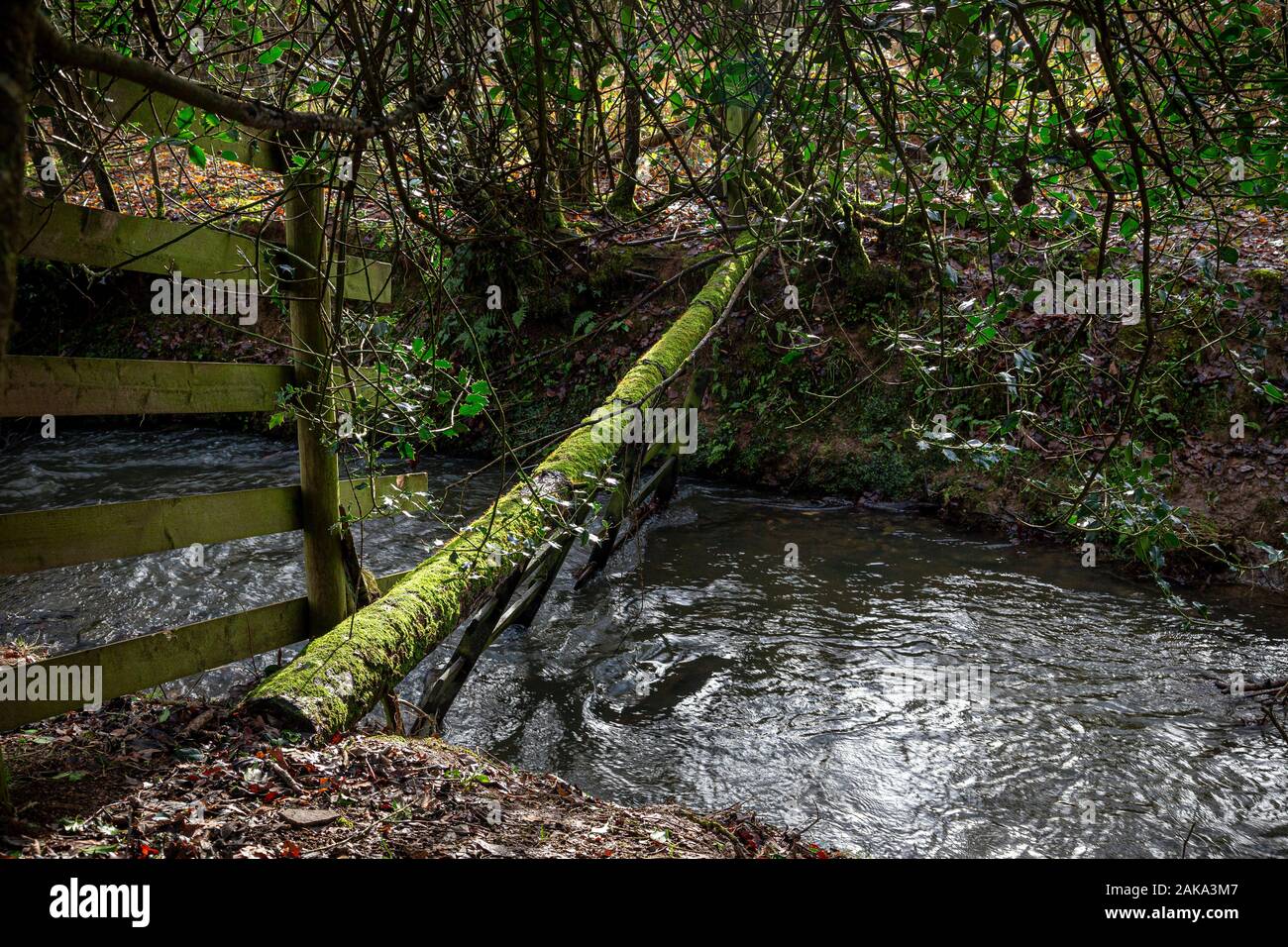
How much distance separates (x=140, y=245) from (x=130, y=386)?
0.60 m

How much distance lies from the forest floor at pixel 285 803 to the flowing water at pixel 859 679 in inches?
40.1

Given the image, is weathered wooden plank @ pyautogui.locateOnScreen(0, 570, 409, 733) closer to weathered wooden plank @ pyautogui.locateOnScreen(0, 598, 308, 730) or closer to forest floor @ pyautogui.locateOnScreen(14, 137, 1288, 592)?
weathered wooden plank @ pyautogui.locateOnScreen(0, 598, 308, 730)

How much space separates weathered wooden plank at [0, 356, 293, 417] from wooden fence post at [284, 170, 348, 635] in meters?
0.19

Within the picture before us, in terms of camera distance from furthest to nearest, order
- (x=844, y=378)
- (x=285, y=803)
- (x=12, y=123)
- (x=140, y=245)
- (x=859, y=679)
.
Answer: (x=844, y=378) < (x=859, y=679) < (x=140, y=245) < (x=285, y=803) < (x=12, y=123)

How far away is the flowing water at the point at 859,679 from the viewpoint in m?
4.12

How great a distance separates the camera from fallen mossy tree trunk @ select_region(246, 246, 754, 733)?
325 cm

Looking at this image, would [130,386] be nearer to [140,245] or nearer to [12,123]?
[140,245]

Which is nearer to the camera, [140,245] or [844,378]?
[140,245]

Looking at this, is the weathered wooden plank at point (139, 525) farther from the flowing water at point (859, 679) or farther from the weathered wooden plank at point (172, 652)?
the flowing water at point (859, 679)

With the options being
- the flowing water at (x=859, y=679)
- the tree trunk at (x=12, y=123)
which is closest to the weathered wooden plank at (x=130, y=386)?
the flowing water at (x=859, y=679)

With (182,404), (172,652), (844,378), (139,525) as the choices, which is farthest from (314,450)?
(844,378)

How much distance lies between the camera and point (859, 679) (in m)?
5.47

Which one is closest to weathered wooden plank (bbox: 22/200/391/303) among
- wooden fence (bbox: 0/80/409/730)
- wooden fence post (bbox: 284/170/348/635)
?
wooden fence (bbox: 0/80/409/730)
